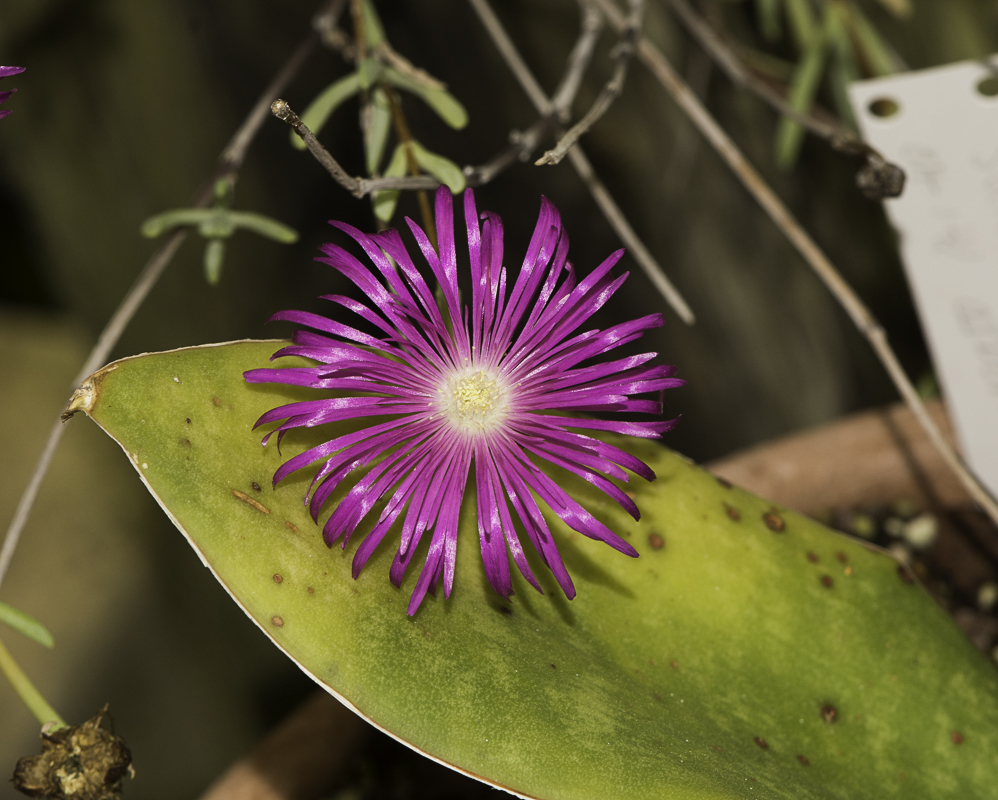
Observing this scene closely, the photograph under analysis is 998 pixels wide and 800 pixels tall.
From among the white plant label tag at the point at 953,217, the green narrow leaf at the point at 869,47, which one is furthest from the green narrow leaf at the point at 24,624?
the green narrow leaf at the point at 869,47

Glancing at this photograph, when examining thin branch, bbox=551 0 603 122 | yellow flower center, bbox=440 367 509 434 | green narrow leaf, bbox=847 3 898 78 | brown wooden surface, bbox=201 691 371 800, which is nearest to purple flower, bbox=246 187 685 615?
yellow flower center, bbox=440 367 509 434

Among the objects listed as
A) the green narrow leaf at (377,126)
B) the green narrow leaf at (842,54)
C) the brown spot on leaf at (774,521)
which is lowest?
the brown spot on leaf at (774,521)

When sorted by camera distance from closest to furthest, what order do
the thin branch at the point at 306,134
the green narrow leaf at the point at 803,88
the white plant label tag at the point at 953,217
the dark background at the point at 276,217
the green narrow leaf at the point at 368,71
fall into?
the thin branch at the point at 306,134, the green narrow leaf at the point at 368,71, the white plant label tag at the point at 953,217, the green narrow leaf at the point at 803,88, the dark background at the point at 276,217

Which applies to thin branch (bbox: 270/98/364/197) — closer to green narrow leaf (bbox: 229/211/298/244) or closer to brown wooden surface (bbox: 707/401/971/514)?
green narrow leaf (bbox: 229/211/298/244)

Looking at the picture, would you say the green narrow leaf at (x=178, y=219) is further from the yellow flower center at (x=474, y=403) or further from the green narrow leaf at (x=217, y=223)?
the yellow flower center at (x=474, y=403)

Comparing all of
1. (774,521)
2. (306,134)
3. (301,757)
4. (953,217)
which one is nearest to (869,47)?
(953,217)

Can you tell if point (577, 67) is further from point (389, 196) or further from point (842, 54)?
point (842, 54)
